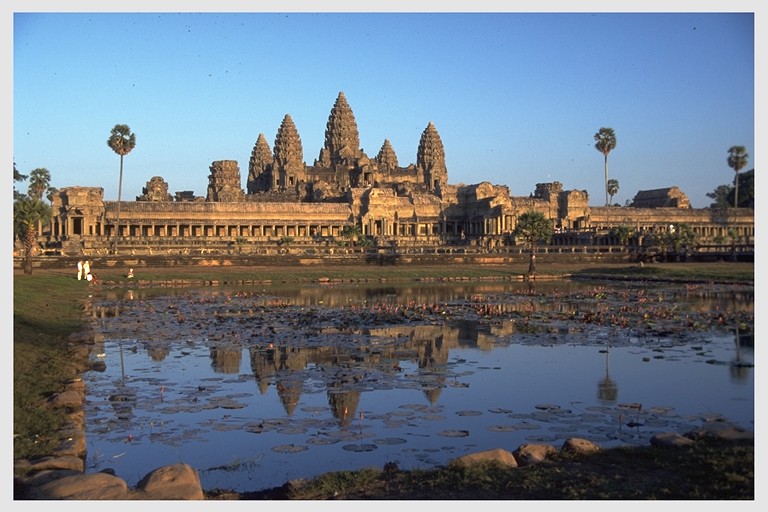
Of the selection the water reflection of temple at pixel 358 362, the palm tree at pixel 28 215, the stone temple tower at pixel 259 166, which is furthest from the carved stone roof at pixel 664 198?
the water reflection of temple at pixel 358 362

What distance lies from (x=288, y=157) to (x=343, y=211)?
84.4 feet

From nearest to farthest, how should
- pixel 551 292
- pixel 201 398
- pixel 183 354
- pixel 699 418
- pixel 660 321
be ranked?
pixel 699 418
pixel 201 398
pixel 183 354
pixel 660 321
pixel 551 292

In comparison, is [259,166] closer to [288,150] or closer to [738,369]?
[288,150]

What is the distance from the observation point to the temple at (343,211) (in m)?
98.1

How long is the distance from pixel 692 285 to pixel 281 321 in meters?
25.8

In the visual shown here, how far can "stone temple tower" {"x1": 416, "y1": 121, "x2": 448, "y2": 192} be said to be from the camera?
147375 millimetres

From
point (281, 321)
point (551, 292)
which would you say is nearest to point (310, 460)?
point (281, 321)

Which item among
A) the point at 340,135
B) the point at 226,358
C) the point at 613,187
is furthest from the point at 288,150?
the point at 226,358

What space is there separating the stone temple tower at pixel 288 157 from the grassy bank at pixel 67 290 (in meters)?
77.6

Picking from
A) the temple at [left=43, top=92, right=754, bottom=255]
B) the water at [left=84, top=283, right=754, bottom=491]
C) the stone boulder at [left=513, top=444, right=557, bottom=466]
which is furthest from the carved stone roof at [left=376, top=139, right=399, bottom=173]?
the stone boulder at [left=513, top=444, right=557, bottom=466]

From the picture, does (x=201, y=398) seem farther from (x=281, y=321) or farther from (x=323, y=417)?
(x=281, y=321)

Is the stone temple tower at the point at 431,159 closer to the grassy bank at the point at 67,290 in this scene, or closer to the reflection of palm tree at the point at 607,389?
the grassy bank at the point at 67,290

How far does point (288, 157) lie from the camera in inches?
5443

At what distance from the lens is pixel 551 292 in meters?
40.7
